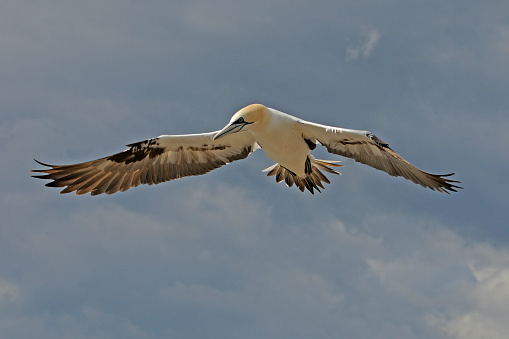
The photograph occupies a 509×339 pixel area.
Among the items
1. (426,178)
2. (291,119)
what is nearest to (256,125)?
(291,119)

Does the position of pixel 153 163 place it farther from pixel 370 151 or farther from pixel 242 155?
pixel 370 151

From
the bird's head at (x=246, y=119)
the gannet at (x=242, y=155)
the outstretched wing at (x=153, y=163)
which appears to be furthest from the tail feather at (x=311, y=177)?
the bird's head at (x=246, y=119)

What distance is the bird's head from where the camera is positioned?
13.0m

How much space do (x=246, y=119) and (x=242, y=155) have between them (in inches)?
93.8

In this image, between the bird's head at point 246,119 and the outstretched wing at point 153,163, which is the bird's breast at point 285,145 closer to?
the bird's head at point 246,119

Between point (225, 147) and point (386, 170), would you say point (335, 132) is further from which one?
point (225, 147)

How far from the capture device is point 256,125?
520 inches

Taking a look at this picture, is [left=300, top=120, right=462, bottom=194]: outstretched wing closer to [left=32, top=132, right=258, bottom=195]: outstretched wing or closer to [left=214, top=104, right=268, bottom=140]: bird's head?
[left=214, top=104, right=268, bottom=140]: bird's head

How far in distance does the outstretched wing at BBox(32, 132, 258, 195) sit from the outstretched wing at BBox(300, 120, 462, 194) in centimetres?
204

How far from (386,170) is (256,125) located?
318 cm

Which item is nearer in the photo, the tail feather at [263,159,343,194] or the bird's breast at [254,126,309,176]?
the bird's breast at [254,126,309,176]

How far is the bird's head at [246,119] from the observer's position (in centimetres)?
1299

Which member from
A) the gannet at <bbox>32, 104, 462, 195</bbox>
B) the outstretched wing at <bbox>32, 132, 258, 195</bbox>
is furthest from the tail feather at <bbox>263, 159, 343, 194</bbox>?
the outstretched wing at <bbox>32, 132, 258, 195</bbox>

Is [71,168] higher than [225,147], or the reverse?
[225,147]
